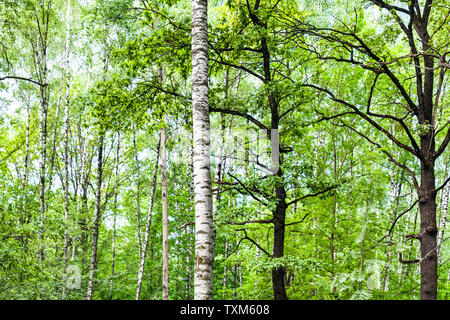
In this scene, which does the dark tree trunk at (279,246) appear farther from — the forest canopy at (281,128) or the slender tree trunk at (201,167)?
the slender tree trunk at (201,167)

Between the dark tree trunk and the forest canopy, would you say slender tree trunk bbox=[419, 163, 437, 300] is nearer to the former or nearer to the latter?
the forest canopy

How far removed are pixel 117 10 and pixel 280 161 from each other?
15.8 feet

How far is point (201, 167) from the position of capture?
12.7ft

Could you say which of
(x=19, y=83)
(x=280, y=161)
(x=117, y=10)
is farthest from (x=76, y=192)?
(x=280, y=161)

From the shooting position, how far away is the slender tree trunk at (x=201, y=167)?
360 cm

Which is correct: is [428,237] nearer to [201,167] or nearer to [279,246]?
[279,246]

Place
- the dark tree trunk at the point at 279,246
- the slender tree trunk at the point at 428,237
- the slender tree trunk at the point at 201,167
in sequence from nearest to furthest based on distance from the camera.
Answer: the slender tree trunk at the point at 201,167, the slender tree trunk at the point at 428,237, the dark tree trunk at the point at 279,246

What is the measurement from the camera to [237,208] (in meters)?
6.11

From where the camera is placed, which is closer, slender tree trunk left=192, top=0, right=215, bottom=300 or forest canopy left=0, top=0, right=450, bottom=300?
slender tree trunk left=192, top=0, right=215, bottom=300

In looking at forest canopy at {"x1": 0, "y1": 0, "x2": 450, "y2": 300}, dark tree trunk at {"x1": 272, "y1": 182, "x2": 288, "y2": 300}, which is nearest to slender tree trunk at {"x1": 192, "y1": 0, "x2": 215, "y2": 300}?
forest canopy at {"x1": 0, "y1": 0, "x2": 450, "y2": 300}

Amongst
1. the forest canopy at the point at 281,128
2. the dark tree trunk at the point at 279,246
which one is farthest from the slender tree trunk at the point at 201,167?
the dark tree trunk at the point at 279,246

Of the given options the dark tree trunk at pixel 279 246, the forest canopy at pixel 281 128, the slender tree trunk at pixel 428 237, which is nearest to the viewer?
the slender tree trunk at pixel 428 237

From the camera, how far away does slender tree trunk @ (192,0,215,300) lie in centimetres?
360

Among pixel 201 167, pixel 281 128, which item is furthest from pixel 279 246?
pixel 201 167
